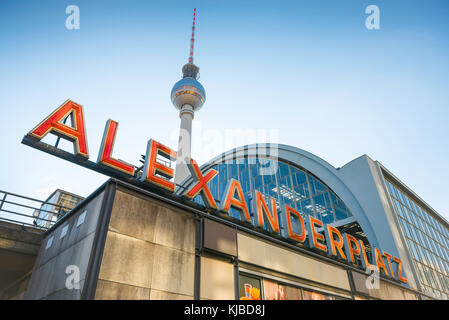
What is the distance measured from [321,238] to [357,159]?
584 inches

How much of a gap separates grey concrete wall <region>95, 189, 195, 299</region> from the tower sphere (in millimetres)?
64052

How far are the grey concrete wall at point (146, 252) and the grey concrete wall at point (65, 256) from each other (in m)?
0.63

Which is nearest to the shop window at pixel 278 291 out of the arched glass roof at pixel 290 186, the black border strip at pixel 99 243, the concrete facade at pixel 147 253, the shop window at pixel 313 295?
the concrete facade at pixel 147 253

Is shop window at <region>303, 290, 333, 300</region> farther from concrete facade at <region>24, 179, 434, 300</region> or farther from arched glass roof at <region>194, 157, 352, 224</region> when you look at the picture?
arched glass roof at <region>194, 157, 352, 224</region>

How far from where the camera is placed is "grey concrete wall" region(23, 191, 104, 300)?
9633 mm

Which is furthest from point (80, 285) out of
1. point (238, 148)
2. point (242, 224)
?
point (238, 148)

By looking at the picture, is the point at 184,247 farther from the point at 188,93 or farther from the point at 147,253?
the point at 188,93

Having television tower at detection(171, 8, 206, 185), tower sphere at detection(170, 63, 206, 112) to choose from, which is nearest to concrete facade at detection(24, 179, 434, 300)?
television tower at detection(171, 8, 206, 185)

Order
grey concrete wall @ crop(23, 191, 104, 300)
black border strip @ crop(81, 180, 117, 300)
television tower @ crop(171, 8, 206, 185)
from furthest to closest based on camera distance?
television tower @ crop(171, 8, 206, 185), grey concrete wall @ crop(23, 191, 104, 300), black border strip @ crop(81, 180, 117, 300)

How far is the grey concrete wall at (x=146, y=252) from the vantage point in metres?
9.31

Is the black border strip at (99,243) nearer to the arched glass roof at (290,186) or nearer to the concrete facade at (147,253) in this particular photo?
the concrete facade at (147,253)

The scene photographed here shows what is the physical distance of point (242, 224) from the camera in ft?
51.1

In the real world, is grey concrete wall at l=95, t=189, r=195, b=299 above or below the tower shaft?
below

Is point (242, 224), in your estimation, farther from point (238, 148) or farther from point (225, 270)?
point (238, 148)
